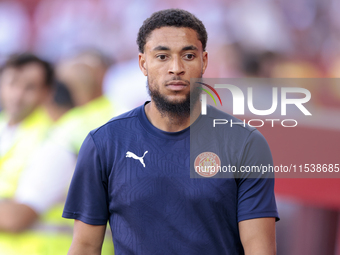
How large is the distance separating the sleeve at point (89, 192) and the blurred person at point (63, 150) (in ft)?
3.89

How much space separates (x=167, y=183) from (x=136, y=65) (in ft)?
5.14

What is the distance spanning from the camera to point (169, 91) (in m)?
1.38

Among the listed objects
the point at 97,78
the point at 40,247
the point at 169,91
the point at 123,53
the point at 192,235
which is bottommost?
the point at 40,247

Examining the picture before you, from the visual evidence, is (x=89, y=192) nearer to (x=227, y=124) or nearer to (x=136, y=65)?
(x=227, y=124)

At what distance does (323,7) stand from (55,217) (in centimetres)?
238

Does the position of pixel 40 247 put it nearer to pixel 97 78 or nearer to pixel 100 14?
pixel 97 78

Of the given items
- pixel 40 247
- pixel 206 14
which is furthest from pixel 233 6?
pixel 40 247

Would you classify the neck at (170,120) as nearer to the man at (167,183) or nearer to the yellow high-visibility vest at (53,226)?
the man at (167,183)

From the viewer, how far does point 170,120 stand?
1428 mm

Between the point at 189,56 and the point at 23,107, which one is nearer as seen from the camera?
the point at 189,56

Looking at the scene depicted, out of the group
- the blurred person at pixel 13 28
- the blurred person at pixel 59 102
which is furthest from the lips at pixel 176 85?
the blurred person at pixel 13 28

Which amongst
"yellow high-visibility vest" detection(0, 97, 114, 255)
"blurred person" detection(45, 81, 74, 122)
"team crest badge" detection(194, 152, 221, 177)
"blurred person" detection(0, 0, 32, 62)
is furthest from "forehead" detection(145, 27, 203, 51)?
"blurred person" detection(0, 0, 32, 62)

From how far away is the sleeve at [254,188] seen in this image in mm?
1307

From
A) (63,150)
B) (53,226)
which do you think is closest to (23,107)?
(63,150)
